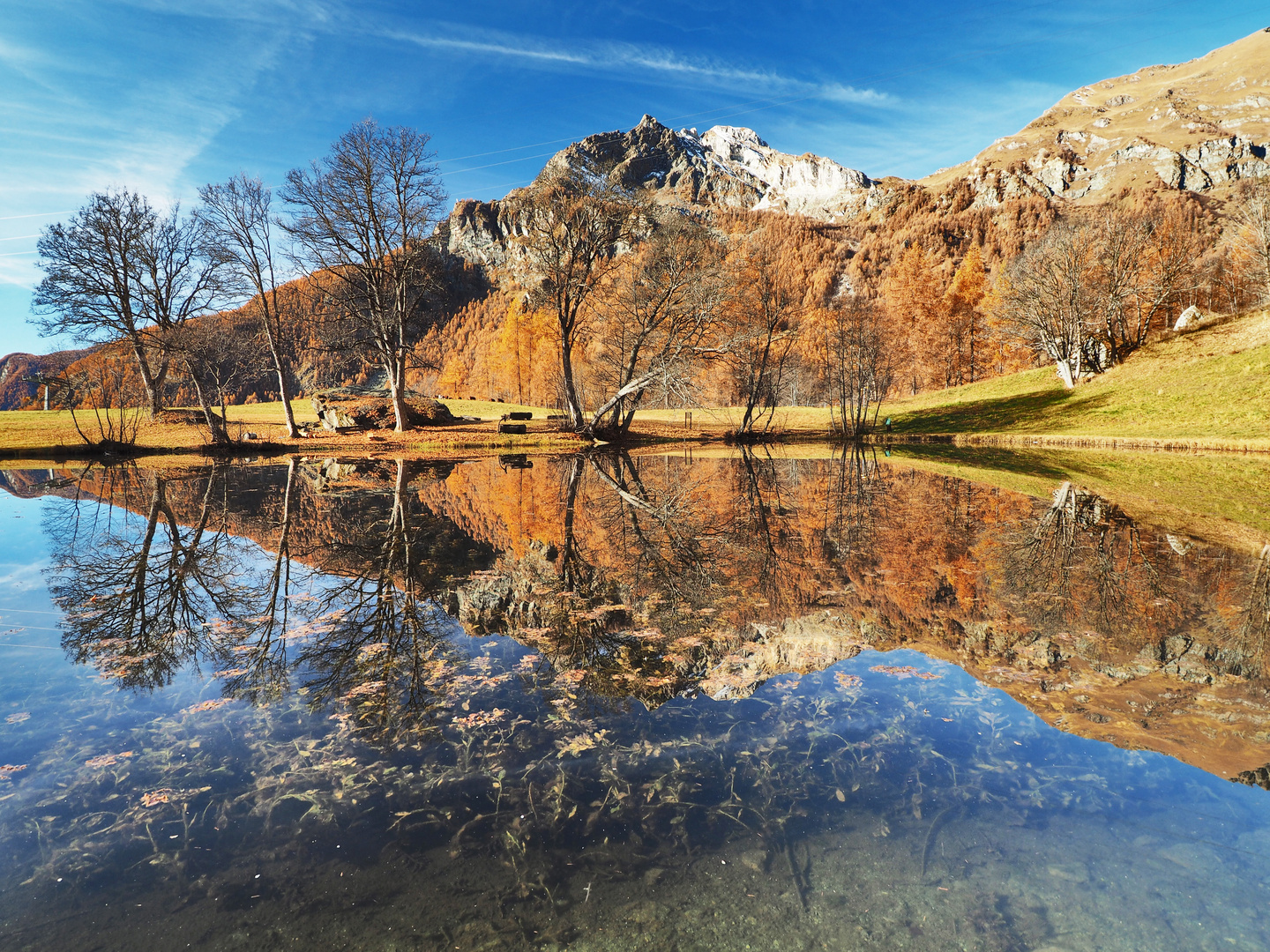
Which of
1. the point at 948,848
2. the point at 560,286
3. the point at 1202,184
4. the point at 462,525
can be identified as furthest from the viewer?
the point at 1202,184

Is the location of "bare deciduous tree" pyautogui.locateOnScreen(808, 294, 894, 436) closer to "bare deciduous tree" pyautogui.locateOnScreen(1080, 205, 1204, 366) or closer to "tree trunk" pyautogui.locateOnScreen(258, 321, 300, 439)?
"bare deciduous tree" pyautogui.locateOnScreen(1080, 205, 1204, 366)

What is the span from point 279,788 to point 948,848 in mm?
4073

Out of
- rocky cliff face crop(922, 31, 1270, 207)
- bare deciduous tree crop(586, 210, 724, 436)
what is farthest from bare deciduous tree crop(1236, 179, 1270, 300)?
rocky cliff face crop(922, 31, 1270, 207)

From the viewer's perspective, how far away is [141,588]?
25.3ft

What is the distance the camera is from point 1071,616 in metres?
6.40

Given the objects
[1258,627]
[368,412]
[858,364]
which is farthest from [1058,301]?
[368,412]

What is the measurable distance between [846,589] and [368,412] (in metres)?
29.5

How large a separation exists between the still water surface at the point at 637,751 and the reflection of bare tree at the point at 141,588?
61 millimetres

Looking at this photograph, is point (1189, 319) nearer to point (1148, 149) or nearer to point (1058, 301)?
point (1058, 301)

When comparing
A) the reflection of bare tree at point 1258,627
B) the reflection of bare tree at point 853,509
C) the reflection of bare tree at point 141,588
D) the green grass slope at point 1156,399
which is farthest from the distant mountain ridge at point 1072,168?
the reflection of bare tree at point 1258,627

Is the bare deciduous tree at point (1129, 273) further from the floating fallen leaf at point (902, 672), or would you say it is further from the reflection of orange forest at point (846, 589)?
the floating fallen leaf at point (902, 672)

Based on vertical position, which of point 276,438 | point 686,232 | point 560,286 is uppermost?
point 686,232

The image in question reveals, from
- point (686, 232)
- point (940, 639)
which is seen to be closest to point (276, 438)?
point (686, 232)

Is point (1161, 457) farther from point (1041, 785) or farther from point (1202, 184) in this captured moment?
point (1202, 184)
